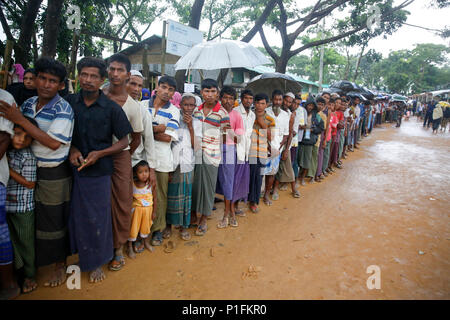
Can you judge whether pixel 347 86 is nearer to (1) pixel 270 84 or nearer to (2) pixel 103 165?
(1) pixel 270 84

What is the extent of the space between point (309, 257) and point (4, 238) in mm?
2945

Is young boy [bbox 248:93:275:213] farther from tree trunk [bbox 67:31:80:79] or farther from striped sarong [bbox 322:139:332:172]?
tree trunk [bbox 67:31:80:79]

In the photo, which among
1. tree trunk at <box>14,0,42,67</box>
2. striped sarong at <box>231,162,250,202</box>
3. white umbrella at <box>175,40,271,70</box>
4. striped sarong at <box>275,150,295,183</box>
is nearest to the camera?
striped sarong at <box>231,162,250,202</box>

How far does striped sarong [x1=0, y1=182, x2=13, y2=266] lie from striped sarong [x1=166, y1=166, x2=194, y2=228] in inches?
60.3

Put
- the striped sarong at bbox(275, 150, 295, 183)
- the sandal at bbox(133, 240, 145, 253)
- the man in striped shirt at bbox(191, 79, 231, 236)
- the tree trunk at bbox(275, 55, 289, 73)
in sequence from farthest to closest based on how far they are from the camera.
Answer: the tree trunk at bbox(275, 55, 289, 73) → the striped sarong at bbox(275, 150, 295, 183) → the man in striped shirt at bbox(191, 79, 231, 236) → the sandal at bbox(133, 240, 145, 253)

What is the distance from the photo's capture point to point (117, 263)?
2654 millimetres

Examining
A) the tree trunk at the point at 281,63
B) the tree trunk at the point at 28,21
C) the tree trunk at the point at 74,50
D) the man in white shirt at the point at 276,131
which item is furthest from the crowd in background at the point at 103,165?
the tree trunk at the point at 281,63

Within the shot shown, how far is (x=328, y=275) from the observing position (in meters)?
2.68

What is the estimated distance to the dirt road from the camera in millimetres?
2422

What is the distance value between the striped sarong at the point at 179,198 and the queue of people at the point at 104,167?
0.04 ft

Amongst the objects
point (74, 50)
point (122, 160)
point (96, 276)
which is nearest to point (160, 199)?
point (122, 160)

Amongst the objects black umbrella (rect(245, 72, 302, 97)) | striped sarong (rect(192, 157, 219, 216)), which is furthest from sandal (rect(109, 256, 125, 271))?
black umbrella (rect(245, 72, 302, 97))
